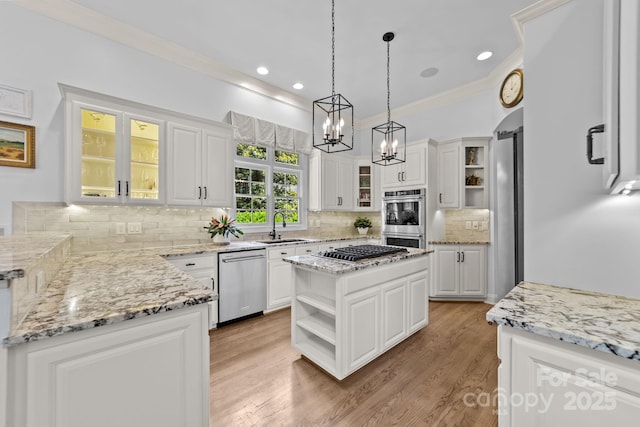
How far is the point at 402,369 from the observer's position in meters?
2.19

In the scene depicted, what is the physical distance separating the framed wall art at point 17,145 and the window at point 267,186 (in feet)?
6.69

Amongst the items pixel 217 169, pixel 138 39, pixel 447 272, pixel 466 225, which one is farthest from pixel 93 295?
pixel 466 225

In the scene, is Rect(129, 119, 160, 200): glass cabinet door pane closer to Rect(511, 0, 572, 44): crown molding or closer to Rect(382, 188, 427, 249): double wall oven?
Rect(511, 0, 572, 44): crown molding

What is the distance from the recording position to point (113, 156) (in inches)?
101

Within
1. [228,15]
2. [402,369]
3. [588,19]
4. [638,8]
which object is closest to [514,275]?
[402,369]

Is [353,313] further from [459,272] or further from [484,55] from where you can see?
[484,55]

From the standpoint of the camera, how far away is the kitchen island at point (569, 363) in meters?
0.76

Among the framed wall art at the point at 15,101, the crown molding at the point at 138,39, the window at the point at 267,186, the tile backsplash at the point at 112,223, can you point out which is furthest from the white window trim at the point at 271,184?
the framed wall art at the point at 15,101

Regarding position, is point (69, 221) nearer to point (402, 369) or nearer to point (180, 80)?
point (180, 80)

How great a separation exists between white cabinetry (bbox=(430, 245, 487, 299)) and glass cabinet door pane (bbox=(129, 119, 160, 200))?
13.0 ft

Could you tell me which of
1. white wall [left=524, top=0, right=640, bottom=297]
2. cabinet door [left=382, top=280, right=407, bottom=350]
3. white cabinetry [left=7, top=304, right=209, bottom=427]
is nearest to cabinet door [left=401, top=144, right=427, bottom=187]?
cabinet door [left=382, top=280, right=407, bottom=350]

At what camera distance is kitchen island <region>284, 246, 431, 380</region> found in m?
1.94

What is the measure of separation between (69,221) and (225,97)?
91.2 inches

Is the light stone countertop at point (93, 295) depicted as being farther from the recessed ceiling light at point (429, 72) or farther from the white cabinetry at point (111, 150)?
the recessed ceiling light at point (429, 72)
